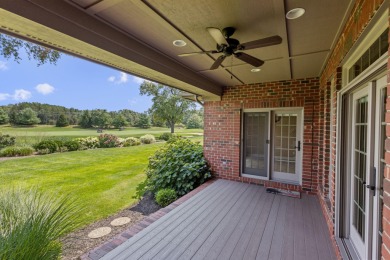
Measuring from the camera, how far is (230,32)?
2.22 metres

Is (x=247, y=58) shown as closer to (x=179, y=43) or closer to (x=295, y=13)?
(x=295, y=13)

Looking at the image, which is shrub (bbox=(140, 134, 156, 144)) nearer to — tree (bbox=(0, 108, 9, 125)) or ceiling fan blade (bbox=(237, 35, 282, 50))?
tree (bbox=(0, 108, 9, 125))

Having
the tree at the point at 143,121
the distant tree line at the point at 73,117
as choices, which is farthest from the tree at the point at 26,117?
the tree at the point at 143,121

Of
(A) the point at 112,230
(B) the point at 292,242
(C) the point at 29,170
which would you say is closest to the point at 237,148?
(B) the point at 292,242

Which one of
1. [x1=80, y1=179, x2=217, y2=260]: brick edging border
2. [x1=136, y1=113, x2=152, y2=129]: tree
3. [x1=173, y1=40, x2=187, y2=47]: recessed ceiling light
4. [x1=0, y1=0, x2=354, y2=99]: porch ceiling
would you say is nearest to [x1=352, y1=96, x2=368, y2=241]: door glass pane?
[x1=0, y1=0, x2=354, y2=99]: porch ceiling

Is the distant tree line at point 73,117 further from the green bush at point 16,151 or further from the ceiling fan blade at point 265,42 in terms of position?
the ceiling fan blade at point 265,42

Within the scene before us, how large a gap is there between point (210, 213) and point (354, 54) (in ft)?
9.54

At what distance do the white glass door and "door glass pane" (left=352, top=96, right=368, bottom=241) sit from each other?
8.16ft

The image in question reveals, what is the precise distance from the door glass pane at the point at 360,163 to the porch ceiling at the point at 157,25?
96 cm

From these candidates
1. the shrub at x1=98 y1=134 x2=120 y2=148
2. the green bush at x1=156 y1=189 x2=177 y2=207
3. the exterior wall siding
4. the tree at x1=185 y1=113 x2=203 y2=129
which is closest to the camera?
the exterior wall siding

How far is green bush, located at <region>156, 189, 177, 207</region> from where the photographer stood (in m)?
4.47

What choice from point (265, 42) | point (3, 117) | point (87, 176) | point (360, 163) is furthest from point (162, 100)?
point (360, 163)

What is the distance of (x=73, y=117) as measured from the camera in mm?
15602

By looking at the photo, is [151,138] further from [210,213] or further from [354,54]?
[354,54]
